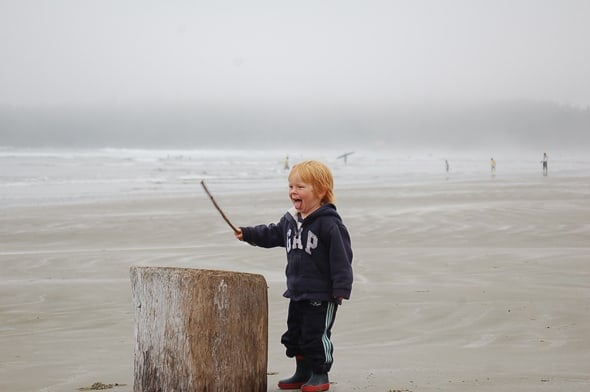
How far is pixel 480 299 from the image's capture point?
821 centimetres

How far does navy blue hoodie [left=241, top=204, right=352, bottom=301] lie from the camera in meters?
4.61

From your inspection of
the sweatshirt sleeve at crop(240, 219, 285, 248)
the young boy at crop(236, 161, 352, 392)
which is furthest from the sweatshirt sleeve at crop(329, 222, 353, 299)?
the sweatshirt sleeve at crop(240, 219, 285, 248)

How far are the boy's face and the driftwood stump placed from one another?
1.77 feet

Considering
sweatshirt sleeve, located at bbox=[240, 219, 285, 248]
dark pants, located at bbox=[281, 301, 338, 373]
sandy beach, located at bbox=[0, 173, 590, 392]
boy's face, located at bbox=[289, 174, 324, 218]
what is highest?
boy's face, located at bbox=[289, 174, 324, 218]

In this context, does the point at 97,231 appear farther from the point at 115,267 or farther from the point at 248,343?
the point at 248,343

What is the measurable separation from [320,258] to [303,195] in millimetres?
344

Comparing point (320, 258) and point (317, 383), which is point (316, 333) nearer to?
point (317, 383)

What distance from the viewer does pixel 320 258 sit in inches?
184

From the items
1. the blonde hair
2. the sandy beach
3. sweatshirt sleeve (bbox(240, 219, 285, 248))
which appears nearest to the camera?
the blonde hair

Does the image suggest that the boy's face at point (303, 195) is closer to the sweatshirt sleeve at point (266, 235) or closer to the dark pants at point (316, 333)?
the sweatshirt sleeve at point (266, 235)

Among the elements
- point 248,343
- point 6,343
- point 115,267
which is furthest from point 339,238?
point 115,267

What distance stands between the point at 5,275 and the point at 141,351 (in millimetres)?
7242

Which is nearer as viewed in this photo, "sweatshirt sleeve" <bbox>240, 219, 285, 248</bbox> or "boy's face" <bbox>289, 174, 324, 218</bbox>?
"boy's face" <bbox>289, 174, 324, 218</bbox>

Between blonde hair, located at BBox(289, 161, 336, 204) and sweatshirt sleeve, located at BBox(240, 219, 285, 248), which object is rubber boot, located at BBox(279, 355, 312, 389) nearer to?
sweatshirt sleeve, located at BBox(240, 219, 285, 248)
